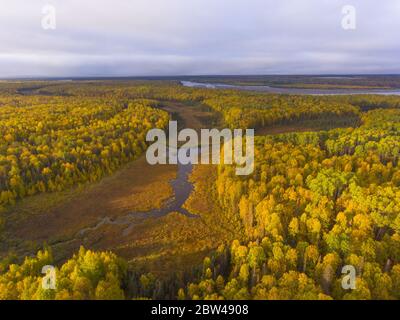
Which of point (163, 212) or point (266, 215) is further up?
point (266, 215)

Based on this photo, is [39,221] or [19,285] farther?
[39,221]

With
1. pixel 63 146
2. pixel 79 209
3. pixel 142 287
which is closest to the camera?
pixel 142 287

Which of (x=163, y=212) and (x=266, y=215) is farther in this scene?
(x=163, y=212)

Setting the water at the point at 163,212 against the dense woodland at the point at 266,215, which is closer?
the dense woodland at the point at 266,215

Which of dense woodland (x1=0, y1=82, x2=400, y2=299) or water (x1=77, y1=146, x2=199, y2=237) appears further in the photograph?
water (x1=77, y1=146, x2=199, y2=237)

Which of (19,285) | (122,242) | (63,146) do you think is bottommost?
(122,242)
